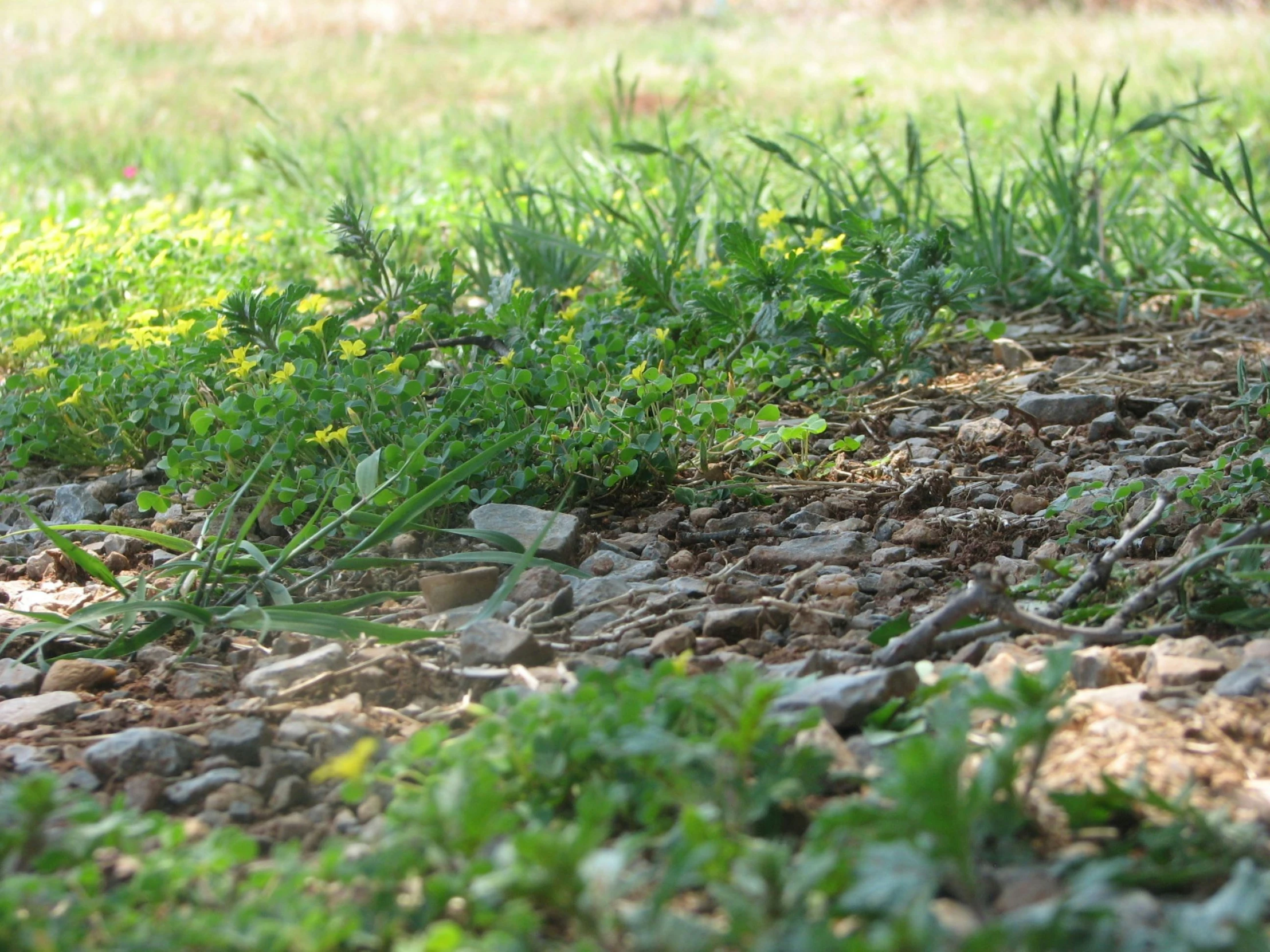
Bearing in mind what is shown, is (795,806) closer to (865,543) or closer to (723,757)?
(723,757)

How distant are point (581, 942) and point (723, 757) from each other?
0.24 metres

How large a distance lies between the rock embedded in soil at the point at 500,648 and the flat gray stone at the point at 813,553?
1.73 ft

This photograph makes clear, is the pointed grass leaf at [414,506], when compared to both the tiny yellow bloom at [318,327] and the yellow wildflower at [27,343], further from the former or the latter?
the yellow wildflower at [27,343]

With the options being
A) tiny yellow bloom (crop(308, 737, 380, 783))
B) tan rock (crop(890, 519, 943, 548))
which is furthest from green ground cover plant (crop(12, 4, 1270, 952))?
tan rock (crop(890, 519, 943, 548))

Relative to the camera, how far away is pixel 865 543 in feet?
7.28

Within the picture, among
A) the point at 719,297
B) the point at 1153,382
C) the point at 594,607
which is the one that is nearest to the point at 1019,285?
the point at 1153,382

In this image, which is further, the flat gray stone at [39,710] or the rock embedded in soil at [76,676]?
the rock embedded in soil at [76,676]

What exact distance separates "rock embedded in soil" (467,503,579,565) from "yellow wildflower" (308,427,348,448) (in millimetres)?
282

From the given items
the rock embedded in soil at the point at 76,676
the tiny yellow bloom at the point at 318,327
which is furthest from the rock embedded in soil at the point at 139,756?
the tiny yellow bloom at the point at 318,327

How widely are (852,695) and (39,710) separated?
45.4 inches

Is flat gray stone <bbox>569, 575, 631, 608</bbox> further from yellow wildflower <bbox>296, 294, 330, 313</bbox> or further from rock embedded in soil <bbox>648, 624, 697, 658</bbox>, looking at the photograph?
yellow wildflower <bbox>296, 294, 330, 313</bbox>

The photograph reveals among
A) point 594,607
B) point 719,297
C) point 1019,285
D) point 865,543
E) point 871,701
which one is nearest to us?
point 871,701

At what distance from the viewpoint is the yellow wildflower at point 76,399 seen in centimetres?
275

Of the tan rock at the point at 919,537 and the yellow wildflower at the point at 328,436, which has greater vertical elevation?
the yellow wildflower at the point at 328,436
